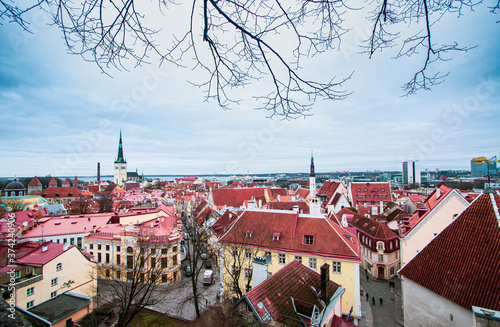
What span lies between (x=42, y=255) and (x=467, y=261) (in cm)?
2222

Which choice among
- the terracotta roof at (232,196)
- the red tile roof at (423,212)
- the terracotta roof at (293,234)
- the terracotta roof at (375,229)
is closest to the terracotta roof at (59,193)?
the terracotta roof at (232,196)

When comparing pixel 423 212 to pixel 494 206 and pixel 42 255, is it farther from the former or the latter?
pixel 42 255

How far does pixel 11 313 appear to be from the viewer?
170 centimetres

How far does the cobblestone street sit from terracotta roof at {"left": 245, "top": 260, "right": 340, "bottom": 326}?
337 inches

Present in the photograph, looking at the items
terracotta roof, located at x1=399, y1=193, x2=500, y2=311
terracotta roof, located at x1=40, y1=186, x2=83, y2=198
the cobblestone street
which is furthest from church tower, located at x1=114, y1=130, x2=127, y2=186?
terracotta roof, located at x1=399, y1=193, x2=500, y2=311

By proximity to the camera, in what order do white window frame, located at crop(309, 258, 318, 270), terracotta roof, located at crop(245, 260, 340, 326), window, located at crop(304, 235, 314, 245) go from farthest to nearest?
window, located at crop(304, 235, 314, 245) < white window frame, located at crop(309, 258, 318, 270) < terracotta roof, located at crop(245, 260, 340, 326)

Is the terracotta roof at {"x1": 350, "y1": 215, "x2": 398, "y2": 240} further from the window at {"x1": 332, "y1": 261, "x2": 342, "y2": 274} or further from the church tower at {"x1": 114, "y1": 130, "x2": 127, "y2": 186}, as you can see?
the church tower at {"x1": 114, "y1": 130, "x2": 127, "y2": 186}

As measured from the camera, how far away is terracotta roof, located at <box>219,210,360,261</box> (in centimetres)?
1558

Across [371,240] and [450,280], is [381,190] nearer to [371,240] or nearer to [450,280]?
[371,240]

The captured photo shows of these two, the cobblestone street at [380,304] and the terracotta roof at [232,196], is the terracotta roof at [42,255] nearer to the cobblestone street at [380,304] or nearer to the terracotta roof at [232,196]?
the cobblestone street at [380,304]

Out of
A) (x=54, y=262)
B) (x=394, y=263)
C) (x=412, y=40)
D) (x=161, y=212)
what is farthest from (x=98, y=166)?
(x=412, y=40)

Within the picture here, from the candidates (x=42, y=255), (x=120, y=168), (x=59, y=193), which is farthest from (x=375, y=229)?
(x=120, y=168)

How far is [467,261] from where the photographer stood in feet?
25.9

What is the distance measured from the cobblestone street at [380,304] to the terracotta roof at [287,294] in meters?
8.55
